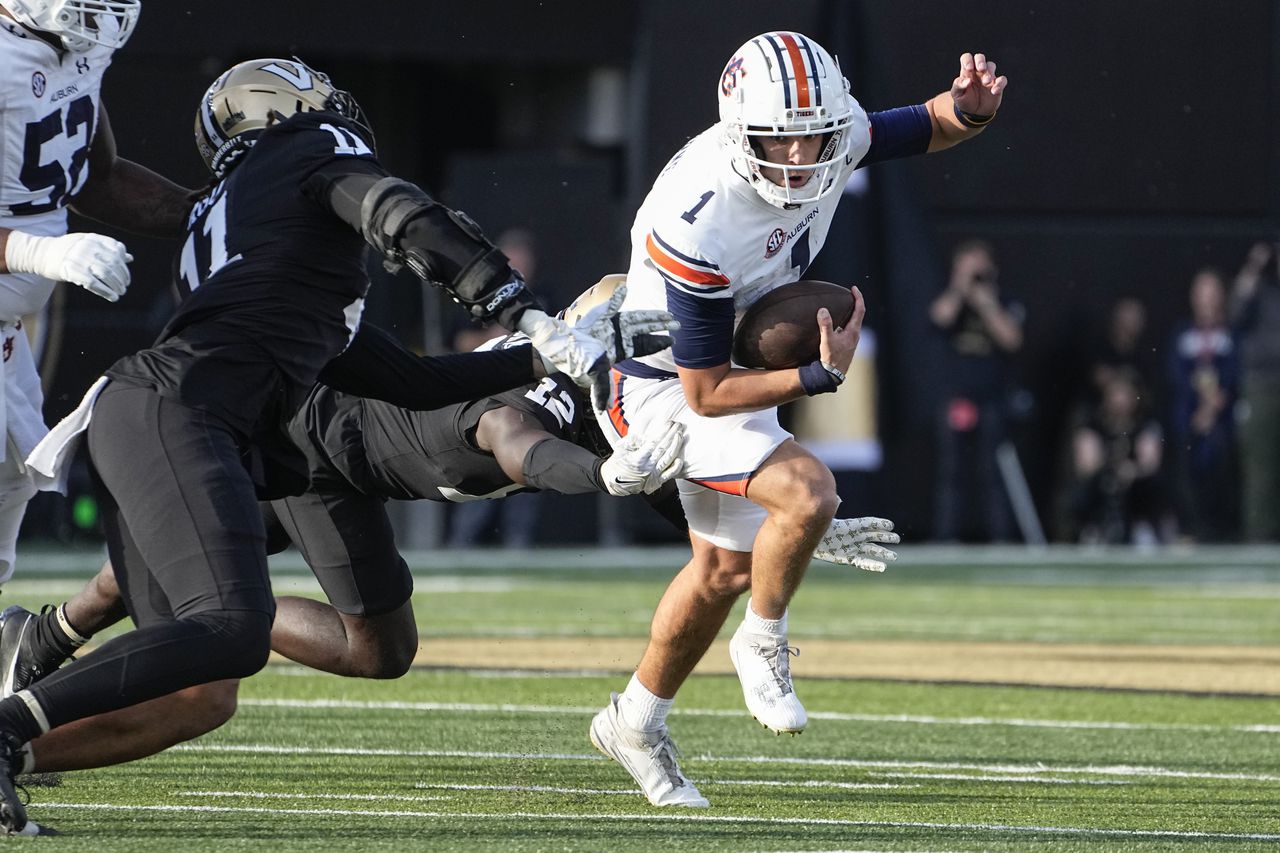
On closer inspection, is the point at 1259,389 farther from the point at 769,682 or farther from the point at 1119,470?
the point at 769,682

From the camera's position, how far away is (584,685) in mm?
7582

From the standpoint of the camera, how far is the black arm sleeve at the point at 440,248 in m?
3.93

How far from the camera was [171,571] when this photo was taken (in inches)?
155

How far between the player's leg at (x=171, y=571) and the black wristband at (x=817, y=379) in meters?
1.51

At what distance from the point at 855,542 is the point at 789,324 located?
58 centimetres

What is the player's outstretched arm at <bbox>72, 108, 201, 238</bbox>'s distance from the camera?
16.4 feet

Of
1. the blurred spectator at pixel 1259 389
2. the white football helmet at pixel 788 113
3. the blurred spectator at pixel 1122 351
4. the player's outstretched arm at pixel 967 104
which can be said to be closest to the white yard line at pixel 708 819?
the white football helmet at pixel 788 113

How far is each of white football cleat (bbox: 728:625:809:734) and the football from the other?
67cm

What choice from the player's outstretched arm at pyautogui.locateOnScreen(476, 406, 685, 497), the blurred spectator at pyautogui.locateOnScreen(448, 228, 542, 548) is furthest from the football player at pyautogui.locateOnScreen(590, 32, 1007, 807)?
the blurred spectator at pyautogui.locateOnScreen(448, 228, 542, 548)

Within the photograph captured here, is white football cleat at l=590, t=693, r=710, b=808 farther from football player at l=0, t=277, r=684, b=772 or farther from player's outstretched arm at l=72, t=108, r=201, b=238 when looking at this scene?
player's outstretched arm at l=72, t=108, r=201, b=238

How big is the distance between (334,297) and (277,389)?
0.22m

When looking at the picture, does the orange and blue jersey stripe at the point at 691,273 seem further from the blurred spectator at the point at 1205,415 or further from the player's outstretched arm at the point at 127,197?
the blurred spectator at the point at 1205,415

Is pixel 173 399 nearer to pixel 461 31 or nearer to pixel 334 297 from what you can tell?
pixel 334 297

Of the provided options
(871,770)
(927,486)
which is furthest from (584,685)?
(927,486)
